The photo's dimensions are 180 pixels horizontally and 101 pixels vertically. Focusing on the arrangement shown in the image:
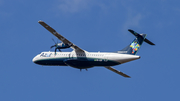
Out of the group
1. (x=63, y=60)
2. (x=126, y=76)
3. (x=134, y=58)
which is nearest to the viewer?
(x=134, y=58)

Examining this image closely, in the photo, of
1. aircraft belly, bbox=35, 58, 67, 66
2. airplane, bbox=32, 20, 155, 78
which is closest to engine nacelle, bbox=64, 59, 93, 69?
airplane, bbox=32, 20, 155, 78

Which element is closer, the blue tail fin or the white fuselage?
the white fuselage

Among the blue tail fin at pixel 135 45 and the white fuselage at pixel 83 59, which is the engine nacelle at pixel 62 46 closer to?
the white fuselage at pixel 83 59

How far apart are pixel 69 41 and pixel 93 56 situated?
159 inches

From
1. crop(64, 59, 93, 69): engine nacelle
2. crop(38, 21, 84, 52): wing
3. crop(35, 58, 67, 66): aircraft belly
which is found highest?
crop(38, 21, 84, 52): wing

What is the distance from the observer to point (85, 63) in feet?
174

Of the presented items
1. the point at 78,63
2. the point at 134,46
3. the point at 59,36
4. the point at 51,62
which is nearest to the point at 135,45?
the point at 134,46

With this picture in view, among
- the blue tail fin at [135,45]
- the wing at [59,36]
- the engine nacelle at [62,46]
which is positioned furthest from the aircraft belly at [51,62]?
the blue tail fin at [135,45]

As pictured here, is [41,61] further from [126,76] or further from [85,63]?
[126,76]

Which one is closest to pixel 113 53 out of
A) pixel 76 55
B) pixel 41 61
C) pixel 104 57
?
pixel 104 57

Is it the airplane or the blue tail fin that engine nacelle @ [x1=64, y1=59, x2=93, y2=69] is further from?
the blue tail fin

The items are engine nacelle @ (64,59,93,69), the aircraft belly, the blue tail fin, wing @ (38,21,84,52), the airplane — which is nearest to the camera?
wing @ (38,21,84,52)

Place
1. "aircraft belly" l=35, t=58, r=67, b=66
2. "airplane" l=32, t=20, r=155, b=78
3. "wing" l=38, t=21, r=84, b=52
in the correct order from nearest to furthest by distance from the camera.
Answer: "wing" l=38, t=21, r=84, b=52 → "airplane" l=32, t=20, r=155, b=78 → "aircraft belly" l=35, t=58, r=67, b=66

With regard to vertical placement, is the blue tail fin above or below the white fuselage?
above
